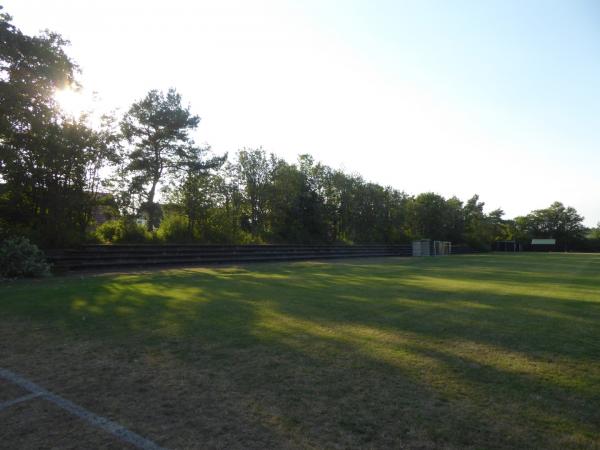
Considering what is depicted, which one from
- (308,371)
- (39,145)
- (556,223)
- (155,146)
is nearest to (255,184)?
(155,146)

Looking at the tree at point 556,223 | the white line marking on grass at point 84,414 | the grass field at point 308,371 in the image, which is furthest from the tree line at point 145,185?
the tree at point 556,223

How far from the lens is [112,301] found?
19.8 feet

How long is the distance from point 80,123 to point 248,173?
1192 centimetres

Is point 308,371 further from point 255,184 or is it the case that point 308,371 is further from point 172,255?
point 255,184

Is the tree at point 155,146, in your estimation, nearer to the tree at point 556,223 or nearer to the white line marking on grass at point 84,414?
the white line marking on grass at point 84,414

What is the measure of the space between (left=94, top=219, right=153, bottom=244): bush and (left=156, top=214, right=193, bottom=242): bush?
1036 mm

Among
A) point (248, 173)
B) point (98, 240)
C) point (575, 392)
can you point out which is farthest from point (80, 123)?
point (575, 392)

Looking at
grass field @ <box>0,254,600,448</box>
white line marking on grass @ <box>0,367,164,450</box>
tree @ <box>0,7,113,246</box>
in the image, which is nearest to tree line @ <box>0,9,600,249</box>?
tree @ <box>0,7,113,246</box>

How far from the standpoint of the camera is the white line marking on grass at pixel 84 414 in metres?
2.05

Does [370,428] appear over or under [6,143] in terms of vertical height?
under

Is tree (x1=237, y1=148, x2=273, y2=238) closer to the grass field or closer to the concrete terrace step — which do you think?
the concrete terrace step

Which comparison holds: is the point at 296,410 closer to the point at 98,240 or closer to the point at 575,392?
the point at 575,392

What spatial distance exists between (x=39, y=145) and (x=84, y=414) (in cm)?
1082

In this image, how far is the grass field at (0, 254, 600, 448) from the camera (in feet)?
7.04
